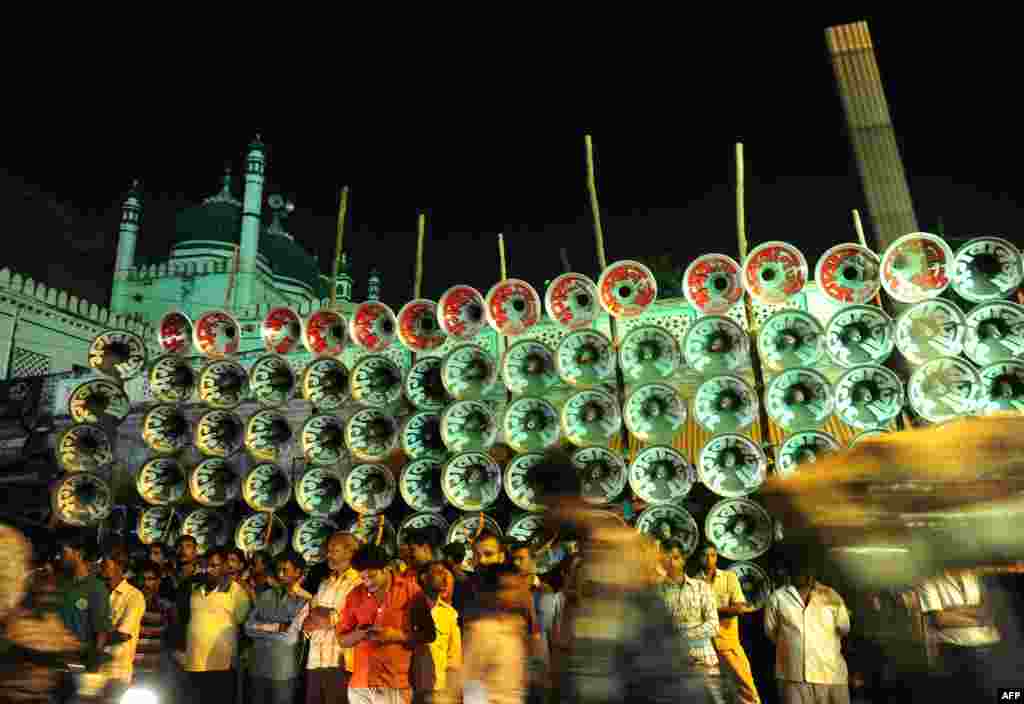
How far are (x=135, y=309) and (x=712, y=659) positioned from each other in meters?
30.6

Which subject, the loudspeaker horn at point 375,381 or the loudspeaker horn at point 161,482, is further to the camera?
the loudspeaker horn at point 161,482

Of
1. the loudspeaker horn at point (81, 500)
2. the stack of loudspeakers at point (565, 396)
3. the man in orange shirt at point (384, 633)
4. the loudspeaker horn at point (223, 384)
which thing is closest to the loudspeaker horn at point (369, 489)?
the stack of loudspeakers at point (565, 396)

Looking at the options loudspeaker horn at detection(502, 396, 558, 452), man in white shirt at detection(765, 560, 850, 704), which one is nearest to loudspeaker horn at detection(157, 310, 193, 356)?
loudspeaker horn at detection(502, 396, 558, 452)

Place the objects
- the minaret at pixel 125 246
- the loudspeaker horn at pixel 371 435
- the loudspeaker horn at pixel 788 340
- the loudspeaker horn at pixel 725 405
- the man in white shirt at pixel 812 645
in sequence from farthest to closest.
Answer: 1. the minaret at pixel 125 246
2. the loudspeaker horn at pixel 371 435
3. the loudspeaker horn at pixel 788 340
4. the loudspeaker horn at pixel 725 405
5. the man in white shirt at pixel 812 645

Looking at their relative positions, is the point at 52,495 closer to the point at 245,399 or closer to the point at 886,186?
the point at 245,399

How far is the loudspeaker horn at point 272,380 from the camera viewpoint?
10836 millimetres

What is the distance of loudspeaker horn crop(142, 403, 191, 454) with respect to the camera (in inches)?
429

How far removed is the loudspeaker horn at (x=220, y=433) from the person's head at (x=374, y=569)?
19.7ft

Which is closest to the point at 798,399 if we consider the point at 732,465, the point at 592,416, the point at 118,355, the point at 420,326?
the point at 732,465

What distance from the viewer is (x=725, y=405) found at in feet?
30.5

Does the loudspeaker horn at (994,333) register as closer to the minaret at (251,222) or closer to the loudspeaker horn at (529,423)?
the loudspeaker horn at (529,423)

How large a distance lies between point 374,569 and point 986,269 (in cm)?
790

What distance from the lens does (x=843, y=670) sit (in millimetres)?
5543

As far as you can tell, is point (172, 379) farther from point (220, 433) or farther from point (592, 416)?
point (592, 416)
